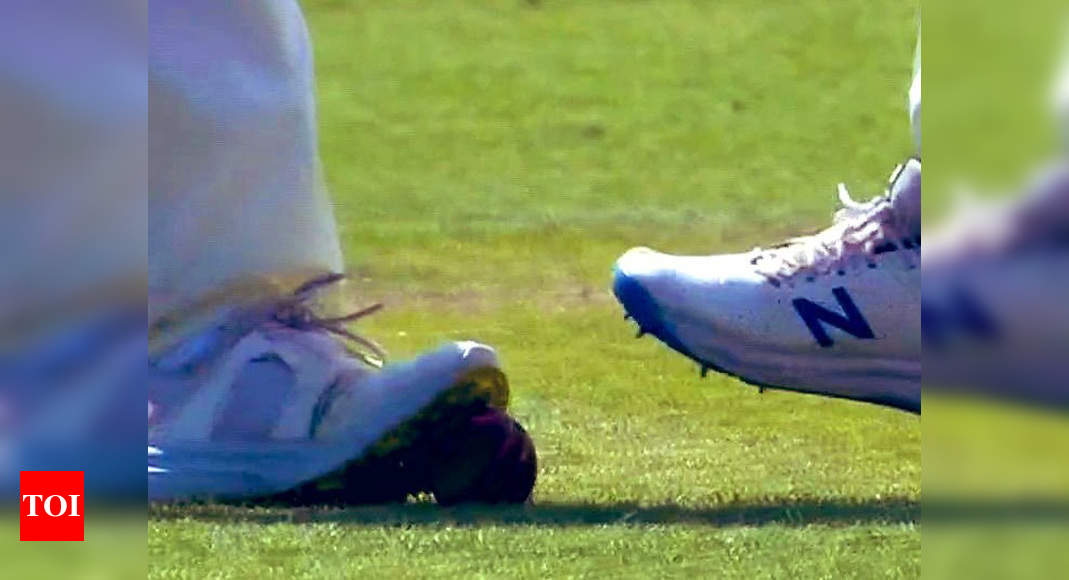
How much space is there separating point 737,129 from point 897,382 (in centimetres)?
178

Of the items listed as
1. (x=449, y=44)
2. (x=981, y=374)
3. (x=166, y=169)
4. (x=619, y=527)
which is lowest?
(x=619, y=527)

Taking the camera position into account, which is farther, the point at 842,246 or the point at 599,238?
the point at 599,238

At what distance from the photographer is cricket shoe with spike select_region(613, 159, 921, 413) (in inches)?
73.9

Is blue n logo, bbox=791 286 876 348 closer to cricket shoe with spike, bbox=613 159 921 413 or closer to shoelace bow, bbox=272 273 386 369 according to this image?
cricket shoe with spike, bbox=613 159 921 413

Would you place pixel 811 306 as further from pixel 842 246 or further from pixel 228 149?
pixel 228 149

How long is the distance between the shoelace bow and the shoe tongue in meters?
0.44

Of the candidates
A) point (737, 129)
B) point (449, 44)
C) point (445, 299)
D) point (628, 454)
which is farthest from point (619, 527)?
point (449, 44)

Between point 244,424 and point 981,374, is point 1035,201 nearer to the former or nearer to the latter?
point 981,374

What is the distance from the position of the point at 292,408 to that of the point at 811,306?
46 cm

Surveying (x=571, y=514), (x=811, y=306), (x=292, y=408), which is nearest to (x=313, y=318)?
(x=292, y=408)

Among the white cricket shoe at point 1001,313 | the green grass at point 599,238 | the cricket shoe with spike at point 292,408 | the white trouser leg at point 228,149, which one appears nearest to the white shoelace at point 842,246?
the green grass at point 599,238

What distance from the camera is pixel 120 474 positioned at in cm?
145

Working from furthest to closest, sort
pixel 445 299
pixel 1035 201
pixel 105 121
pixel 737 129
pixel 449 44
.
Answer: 1. pixel 449 44
2. pixel 737 129
3. pixel 445 299
4. pixel 105 121
5. pixel 1035 201

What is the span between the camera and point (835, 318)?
6.31 ft
